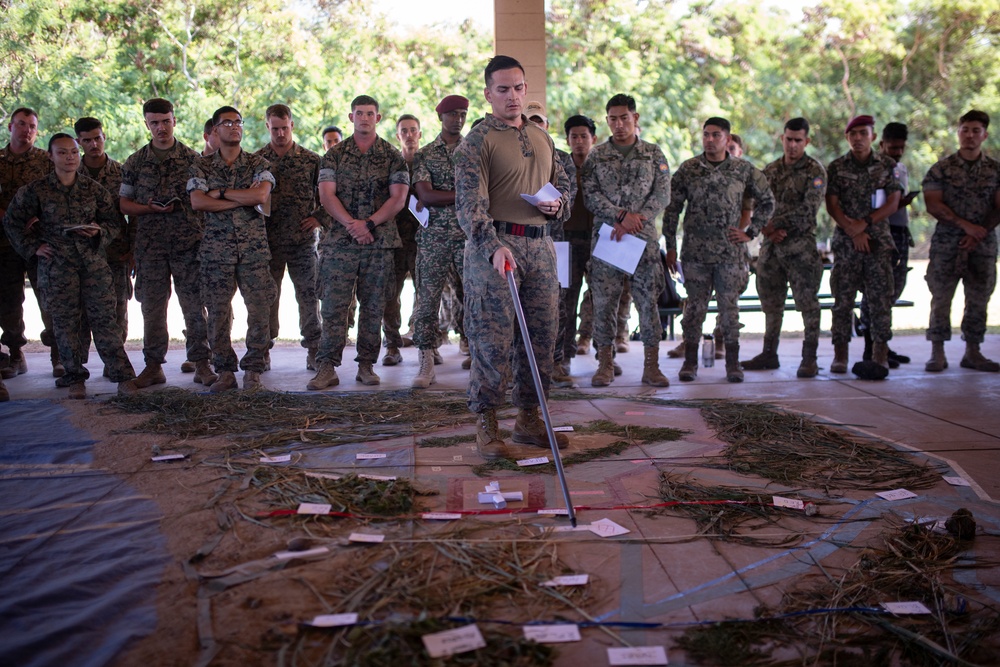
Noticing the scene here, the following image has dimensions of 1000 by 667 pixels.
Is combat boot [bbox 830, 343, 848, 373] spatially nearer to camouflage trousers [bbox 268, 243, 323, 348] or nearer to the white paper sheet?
the white paper sheet

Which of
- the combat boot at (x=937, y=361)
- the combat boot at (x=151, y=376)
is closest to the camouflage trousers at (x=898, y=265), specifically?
the combat boot at (x=937, y=361)

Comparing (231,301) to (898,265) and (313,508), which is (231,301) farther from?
(898,265)

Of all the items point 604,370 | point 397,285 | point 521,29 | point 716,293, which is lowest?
point 604,370

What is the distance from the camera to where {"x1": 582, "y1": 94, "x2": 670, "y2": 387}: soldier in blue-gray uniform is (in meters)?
6.57

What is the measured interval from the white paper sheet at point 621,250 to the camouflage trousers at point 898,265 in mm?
2286

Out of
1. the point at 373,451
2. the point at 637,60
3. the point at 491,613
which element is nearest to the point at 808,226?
the point at 373,451

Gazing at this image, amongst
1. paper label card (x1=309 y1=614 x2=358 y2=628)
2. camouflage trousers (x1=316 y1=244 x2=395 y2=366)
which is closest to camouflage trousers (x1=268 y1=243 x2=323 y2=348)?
camouflage trousers (x1=316 y1=244 x2=395 y2=366)

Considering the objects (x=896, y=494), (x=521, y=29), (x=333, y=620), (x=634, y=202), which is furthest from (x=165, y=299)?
(x=896, y=494)

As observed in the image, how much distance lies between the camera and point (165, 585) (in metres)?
2.96

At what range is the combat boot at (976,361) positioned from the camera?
7.27 metres

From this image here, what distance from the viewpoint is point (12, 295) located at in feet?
24.2

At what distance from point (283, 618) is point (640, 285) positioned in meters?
4.49

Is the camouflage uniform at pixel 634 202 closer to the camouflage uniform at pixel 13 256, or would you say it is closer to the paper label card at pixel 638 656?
the paper label card at pixel 638 656

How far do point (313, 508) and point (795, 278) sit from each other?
494 cm
